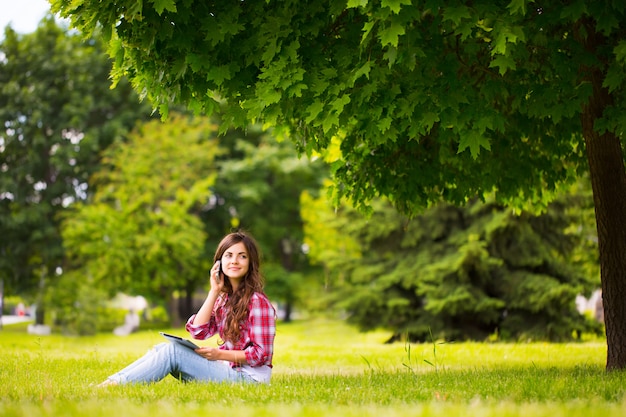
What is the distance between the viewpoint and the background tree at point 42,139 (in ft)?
95.0

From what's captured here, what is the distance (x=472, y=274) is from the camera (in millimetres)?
19203

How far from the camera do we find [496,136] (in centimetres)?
898

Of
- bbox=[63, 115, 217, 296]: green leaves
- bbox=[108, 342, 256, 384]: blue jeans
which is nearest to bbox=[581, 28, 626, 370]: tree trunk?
bbox=[108, 342, 256, 384]: blue jeans

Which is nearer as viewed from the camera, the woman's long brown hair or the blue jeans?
the blue jeans

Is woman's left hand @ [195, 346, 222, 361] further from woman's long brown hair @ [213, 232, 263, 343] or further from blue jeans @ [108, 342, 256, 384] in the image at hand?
woman's long brown hair @ [213, 232, 263, 343]

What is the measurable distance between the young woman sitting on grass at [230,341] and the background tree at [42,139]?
78.9 ft

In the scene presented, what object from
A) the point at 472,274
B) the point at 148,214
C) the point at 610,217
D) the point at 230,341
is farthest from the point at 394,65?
the point at 148,214

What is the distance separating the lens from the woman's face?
648 centimetres

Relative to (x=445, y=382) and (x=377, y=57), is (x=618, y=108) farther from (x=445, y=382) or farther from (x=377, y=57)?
(x=445, y=382)

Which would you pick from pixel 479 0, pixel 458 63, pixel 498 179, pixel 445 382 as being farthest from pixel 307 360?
pixel 479 0

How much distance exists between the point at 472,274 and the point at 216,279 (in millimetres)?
13654

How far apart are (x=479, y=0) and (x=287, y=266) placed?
32.7 m

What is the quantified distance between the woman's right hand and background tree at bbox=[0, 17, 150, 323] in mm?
23921

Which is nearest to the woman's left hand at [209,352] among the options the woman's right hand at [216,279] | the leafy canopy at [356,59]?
the woman's right hand at [216,279]
